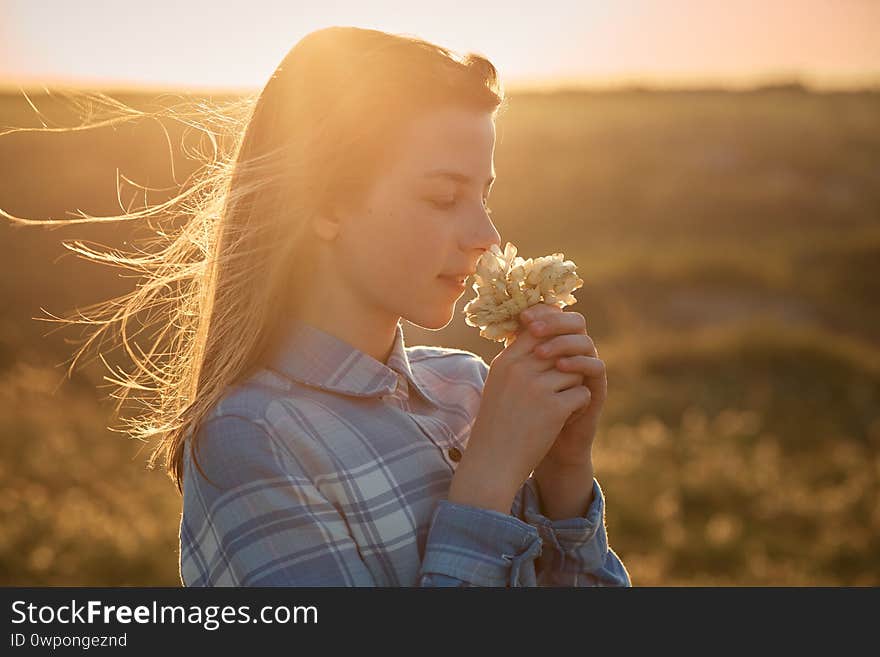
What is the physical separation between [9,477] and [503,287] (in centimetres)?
765

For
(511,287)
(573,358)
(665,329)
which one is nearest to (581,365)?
(573,358)

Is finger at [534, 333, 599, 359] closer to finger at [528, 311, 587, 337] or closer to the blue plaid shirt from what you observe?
finger at [528, 311, 587, 337]

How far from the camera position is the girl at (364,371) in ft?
6.96

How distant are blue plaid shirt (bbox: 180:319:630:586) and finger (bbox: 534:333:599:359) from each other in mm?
395

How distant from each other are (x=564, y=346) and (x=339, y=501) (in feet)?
2.13

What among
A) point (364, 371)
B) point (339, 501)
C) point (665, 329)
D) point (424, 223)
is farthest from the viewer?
point (665, 329)

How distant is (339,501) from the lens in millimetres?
2174

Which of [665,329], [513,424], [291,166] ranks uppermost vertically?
[291,166]

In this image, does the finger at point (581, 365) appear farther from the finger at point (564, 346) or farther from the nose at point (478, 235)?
the nose at point (478, 235)

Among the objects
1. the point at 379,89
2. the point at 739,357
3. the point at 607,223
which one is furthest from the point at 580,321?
the point at 607,223

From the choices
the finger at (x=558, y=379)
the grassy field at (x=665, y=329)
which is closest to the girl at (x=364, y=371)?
the finger at (x=558, y=379)

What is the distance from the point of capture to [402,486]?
2260 mm

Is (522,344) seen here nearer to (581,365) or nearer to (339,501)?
(581,365)

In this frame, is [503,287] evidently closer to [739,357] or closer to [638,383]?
[638,383]
